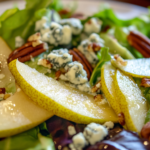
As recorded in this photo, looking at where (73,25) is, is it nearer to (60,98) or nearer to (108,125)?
(60,98)

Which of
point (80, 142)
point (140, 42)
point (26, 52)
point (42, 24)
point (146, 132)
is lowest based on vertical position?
point (146, 132)

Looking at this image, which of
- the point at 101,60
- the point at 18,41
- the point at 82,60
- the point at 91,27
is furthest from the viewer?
the point at 91,27

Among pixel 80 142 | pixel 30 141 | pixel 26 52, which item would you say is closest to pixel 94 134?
pixel 80 142

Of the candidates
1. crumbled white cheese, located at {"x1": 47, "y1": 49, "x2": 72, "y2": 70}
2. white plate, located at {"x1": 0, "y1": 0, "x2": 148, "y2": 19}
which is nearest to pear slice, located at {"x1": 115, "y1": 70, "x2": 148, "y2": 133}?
crumbled white cheese, located at {"x1": 47, "y1": 49, "x2": 72, "y2": 70}

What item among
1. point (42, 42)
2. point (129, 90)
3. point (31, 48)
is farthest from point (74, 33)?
point (129, 90)

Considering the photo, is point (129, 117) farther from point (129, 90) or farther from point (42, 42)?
point (42, 42)

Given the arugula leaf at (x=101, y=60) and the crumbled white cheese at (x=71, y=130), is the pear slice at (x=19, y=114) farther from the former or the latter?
the arugula leaf at (x=101, y=60)

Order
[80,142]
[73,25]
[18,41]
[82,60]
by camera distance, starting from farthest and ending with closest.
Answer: [73,25] → [18,41] → [82,60] → [80,142]

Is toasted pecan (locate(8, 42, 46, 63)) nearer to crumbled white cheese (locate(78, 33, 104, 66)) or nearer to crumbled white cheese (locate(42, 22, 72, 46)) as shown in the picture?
crumbled white cheese (locate(42, 22, 72, 46))
